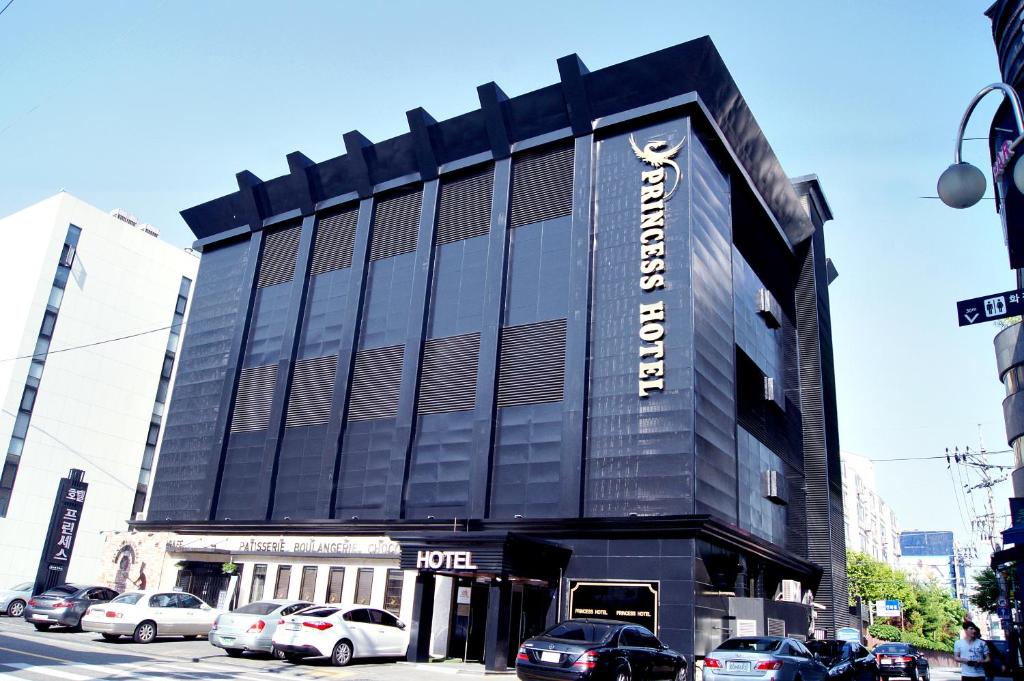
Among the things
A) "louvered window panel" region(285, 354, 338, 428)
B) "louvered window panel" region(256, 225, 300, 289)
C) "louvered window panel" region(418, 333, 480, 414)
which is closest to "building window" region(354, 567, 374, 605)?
"louvered window panel" region(418, 333, 480, 414)

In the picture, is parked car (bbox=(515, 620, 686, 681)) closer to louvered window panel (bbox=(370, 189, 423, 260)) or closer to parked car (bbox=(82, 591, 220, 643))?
parked car (bbox=(82, 591, 220, 643))

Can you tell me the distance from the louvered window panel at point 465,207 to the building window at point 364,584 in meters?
14.7

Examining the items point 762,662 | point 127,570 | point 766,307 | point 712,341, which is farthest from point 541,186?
point 127,570

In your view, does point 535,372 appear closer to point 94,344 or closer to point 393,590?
point 393,590

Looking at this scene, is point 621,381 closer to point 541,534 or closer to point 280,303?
point 541,534

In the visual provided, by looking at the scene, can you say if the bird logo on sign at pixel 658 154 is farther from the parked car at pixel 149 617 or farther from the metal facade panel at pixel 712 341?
the parked car at pixel 149 617

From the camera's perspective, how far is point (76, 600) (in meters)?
24.9

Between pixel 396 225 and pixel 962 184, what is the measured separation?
30.8 m

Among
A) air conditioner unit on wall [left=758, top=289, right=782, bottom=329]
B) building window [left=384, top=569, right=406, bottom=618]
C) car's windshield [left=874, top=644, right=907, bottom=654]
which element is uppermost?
air conditioner unit on wall [left=758, top=289, right=782, bottom=329]

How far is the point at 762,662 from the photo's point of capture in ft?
53.3

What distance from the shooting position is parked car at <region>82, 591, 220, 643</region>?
22719 millimetres

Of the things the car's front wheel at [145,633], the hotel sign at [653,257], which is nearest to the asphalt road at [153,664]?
the car's front wheel at [145,633]

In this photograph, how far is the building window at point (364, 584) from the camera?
30719 mm

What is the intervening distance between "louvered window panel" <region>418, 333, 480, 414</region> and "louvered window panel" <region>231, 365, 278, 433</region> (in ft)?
31.1
